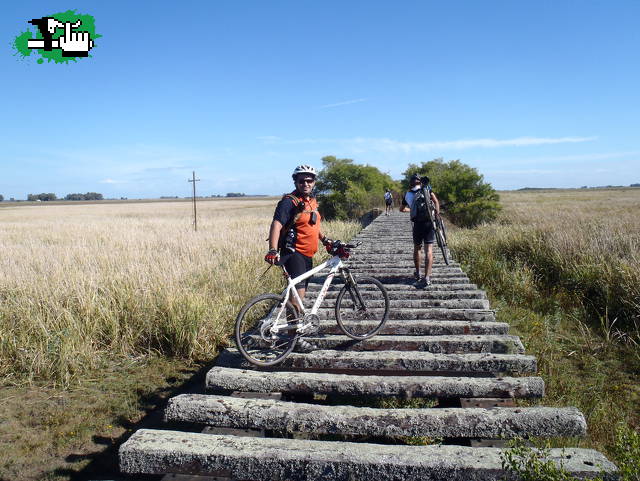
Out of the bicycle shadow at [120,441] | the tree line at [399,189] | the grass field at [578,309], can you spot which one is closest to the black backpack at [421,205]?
the grass field at [578,309]

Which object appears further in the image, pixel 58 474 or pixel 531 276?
pixel 531 276

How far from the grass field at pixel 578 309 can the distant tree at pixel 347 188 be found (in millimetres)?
18604

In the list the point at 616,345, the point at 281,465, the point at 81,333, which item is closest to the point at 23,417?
the point at 81,333

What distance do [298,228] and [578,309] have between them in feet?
17.5

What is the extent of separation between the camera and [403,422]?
3.03m

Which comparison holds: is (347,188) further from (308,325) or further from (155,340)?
(308,325)

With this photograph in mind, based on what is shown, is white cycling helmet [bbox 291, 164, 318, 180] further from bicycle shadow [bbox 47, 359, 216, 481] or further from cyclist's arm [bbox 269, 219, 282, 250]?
bicycle shadow [bbox 47, 359, 216, 481]

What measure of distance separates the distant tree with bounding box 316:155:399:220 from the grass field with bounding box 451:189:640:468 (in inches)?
732

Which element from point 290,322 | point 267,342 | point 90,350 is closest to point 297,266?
point 290,322

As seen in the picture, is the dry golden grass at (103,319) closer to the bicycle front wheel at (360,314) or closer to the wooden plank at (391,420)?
the bicycle front wheel at (360,314)

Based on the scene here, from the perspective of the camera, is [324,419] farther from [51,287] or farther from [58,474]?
[51,287]

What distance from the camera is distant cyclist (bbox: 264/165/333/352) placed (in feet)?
14.0

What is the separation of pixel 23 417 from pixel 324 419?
2845 millimetres

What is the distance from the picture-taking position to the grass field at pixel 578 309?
15.0 ft
